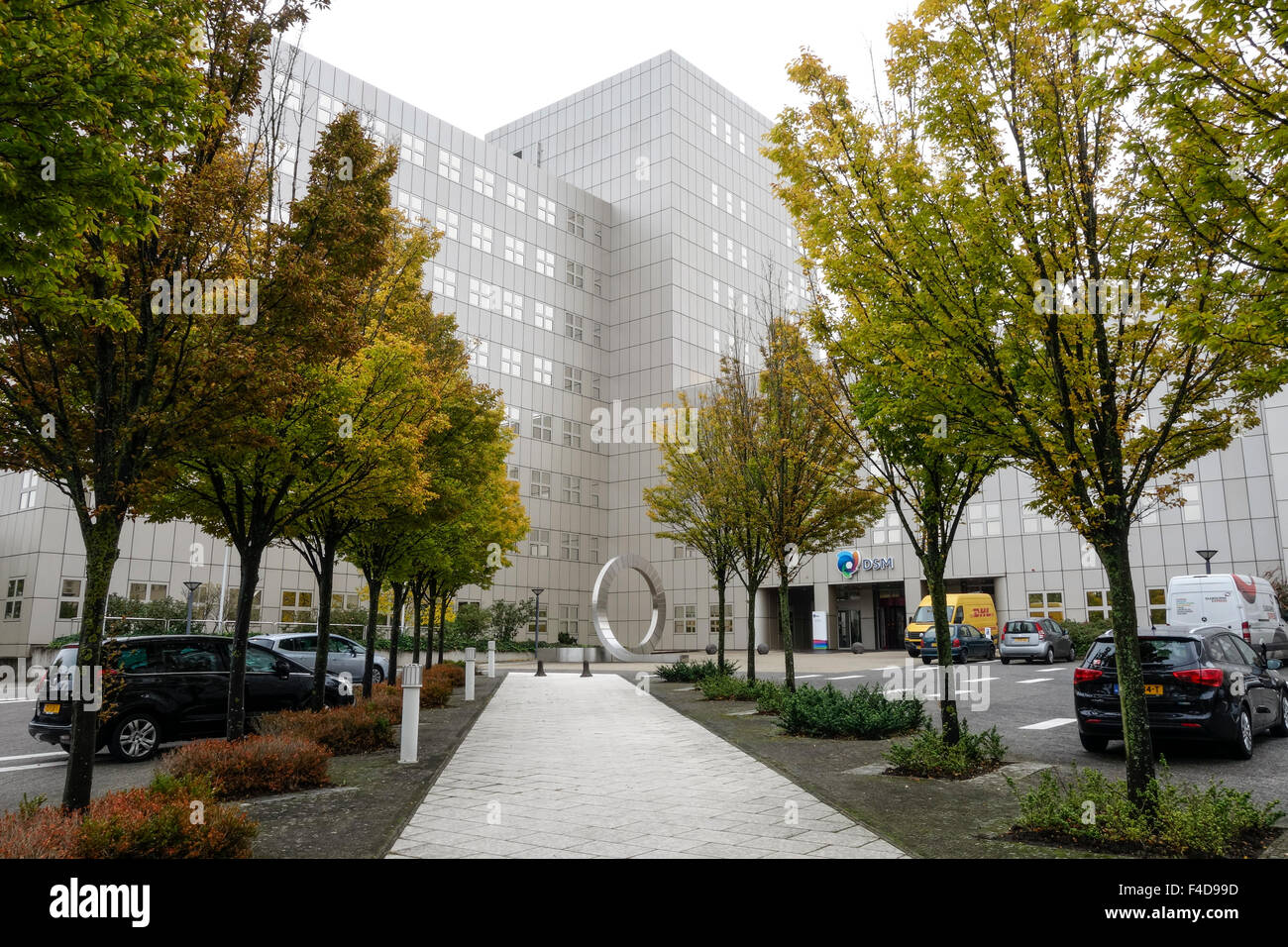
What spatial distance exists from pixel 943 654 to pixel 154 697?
10.6 metres

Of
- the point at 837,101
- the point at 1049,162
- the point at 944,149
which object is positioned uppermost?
the point at 837,101

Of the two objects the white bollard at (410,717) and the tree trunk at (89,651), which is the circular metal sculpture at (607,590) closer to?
the white bollard at (410,717)

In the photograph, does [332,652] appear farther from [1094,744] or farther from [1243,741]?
[1243,741]

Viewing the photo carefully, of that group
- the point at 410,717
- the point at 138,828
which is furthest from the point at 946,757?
the point at 138,828

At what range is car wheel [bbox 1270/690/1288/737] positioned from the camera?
12.2m

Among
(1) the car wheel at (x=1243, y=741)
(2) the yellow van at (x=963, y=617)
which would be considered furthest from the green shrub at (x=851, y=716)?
(2) the yellow van at (x=963, y=617)

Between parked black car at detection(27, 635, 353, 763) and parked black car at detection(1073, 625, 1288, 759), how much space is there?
38.9 feet

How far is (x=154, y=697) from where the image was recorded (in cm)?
1166

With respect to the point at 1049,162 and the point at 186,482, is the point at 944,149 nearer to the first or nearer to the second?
the point at 1049,162

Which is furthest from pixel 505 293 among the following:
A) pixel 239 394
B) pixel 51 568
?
pixel 239 394

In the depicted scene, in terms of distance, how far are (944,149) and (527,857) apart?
23.6ft

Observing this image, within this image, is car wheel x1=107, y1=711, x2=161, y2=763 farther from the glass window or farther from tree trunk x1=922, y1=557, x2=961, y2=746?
tree trunk x1=922, y1=557, x2=961, y2=746

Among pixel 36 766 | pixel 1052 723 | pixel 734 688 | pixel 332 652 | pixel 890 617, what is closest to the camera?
pixel 36 766
